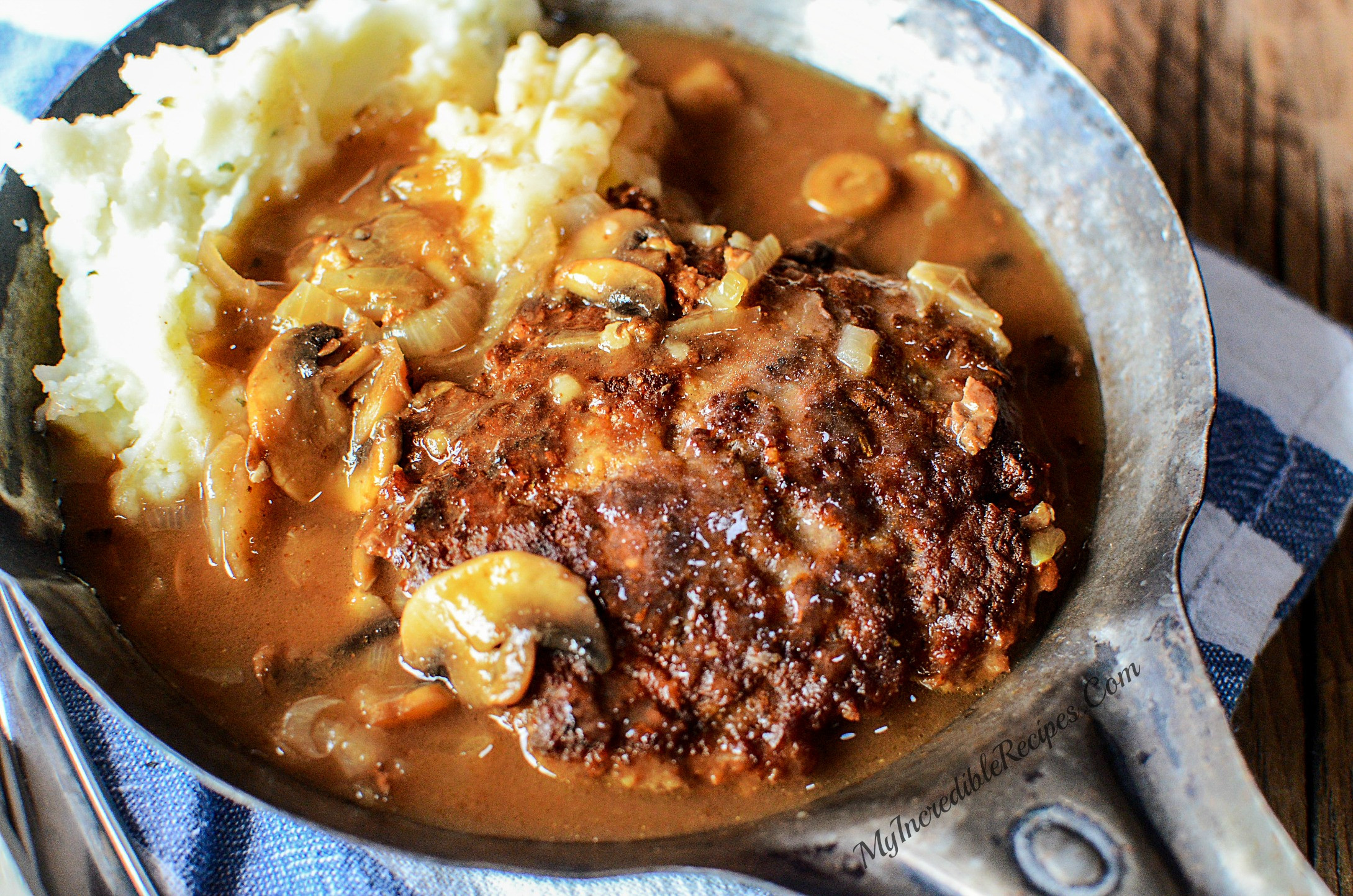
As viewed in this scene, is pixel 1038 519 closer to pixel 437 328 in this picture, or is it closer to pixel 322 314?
pixel 437 328

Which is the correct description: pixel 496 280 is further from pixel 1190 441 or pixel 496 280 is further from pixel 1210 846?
pixel 1210 846

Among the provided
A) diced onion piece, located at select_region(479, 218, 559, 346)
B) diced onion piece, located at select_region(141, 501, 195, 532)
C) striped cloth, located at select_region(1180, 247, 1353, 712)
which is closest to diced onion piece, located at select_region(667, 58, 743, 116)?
diced onion piece, located at select_region(479, 218, 559, 346)

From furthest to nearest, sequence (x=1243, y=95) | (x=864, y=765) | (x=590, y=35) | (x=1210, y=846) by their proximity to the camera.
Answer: (x=1243, y=95), (x=590, y=35), (x=864, y=765), (x=1210, y=846)

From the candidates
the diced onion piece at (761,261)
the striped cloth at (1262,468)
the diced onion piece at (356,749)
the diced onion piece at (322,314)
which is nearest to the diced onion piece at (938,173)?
the diced onion piece at (761,261)

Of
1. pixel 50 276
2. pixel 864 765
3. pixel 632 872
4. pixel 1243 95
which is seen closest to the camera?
pixel 632 872

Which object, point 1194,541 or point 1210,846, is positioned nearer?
point 1210,846

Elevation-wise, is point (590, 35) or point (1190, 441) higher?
point (590, 35)

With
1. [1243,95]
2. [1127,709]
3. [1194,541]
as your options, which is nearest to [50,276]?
[1127,709]

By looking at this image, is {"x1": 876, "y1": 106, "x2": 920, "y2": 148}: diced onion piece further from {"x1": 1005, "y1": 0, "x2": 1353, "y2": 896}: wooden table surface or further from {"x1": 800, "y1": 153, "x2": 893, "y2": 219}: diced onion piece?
{"x1": 1005, "y1": 0, "x2": 1353, "y2": 896}: wooden table surface

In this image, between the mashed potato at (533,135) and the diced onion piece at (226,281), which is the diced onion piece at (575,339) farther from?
the diced onion piece at (226,281)
